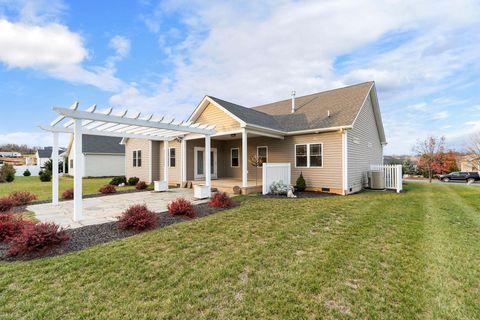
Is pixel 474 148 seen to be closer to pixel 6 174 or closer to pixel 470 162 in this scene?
pixel 470 162


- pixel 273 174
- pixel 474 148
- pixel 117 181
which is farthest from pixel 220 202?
pixel 474 148

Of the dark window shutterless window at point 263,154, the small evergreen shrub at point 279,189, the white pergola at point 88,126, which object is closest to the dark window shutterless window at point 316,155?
the small evergreen shrub at point 279,189

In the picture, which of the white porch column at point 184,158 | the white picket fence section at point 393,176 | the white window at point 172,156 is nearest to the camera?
the white picket fence section at point 393,176

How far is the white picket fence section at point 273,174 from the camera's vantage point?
34.7ft

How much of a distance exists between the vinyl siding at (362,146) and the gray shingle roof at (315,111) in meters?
0.71

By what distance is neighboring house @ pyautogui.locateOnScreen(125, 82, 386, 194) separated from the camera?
36.9ft

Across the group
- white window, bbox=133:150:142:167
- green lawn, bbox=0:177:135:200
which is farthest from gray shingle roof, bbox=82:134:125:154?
white window, bbox=133:150:142:167

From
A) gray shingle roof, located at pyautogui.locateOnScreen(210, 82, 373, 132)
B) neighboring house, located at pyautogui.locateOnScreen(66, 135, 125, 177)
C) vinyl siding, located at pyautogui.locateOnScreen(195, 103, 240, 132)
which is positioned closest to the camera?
vinyl siding, located at pyautogui.locateOnScreen(195, 103, 240, 132)

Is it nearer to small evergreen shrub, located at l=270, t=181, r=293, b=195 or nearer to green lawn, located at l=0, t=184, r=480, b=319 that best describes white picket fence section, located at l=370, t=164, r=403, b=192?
small evergreen shrub, located at l=270, t=181, r=293, b=195

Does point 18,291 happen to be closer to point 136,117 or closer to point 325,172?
point 136,117

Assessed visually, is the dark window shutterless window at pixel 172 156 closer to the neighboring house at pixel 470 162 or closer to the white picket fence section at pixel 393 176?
the white picket fence section at pixel 393 176

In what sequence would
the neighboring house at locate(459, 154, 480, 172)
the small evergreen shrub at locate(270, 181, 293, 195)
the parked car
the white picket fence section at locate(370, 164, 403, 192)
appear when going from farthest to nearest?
the neighboring house at locate(459, 154, 480, 172)
the parked car
the white picket fence section at locate(370, 164, 403, 192)
the small evergreen shrub at locate(270, 181, 293, 195)

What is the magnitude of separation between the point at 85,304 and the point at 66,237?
2.26 m

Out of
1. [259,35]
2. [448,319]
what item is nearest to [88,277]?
[448,319]
